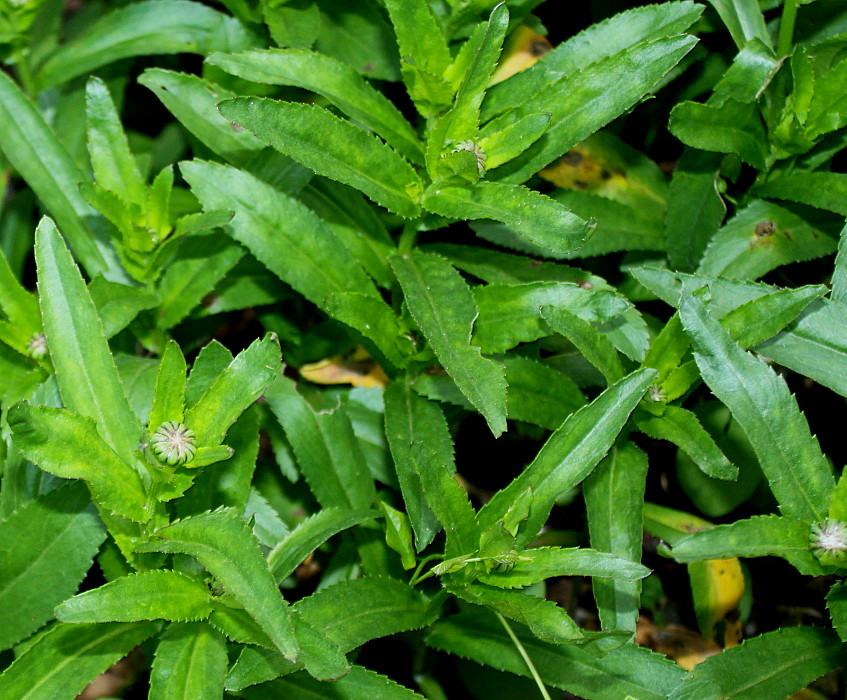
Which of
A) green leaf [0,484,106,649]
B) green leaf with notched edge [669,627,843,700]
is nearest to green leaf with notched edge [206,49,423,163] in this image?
green leaf [0,484,106,649]

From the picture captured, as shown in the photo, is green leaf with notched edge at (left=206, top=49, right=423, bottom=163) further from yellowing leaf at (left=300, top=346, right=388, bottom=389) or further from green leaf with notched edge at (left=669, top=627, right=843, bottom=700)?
green leaf with notched edge at (left=669, top=627, right=843, bottom=700)

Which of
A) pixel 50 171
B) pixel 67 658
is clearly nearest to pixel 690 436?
pixel 67 658

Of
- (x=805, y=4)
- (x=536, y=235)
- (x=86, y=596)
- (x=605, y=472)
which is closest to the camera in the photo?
(x=86, y=596)

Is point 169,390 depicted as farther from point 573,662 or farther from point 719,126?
point 719,126

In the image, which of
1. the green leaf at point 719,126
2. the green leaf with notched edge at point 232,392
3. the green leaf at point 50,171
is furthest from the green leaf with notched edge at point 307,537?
the green leaf at point 719,126

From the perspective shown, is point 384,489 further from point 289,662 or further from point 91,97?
point 91,97

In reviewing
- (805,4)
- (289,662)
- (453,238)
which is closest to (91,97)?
(453,238)
